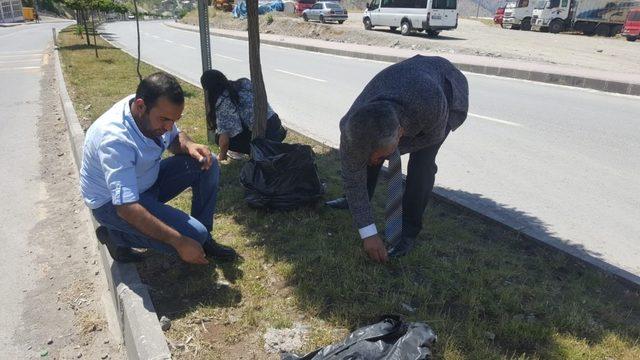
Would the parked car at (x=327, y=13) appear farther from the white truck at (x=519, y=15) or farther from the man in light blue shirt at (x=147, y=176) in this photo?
the man in light blue shirt at (x=147, y=176)

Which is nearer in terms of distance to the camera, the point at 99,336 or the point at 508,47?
the point at 99,336

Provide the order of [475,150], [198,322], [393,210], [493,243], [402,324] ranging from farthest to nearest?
[475,150]
[493,243]
[393,210]
[198,322]
[402,324]

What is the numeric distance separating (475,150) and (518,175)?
3.32ft

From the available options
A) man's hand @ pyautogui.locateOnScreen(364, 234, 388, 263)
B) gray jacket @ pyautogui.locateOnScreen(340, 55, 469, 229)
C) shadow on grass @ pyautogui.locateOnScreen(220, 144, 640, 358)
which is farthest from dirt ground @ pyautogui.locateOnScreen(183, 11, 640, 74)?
man's hand @ pyautogui.locateOnScreen(364, 234, 388, 263)

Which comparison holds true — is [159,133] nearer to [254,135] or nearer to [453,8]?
[254,135]

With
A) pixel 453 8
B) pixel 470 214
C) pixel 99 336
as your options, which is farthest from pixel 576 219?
pixel 453 8

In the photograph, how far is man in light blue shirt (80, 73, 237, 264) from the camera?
2490mm

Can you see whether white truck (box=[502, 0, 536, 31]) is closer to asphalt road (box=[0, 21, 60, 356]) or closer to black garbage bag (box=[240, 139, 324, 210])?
asphalt road (box=[0, 21, 60, 356])

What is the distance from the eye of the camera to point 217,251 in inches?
123

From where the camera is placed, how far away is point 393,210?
10.3ft

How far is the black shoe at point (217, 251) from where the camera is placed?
311cm

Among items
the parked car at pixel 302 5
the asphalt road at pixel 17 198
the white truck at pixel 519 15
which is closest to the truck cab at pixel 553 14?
the white truck at pixel 519 15

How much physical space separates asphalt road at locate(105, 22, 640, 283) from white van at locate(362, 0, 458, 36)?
11488 mm

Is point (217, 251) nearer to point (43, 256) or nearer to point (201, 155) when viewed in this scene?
point (201, 155)
